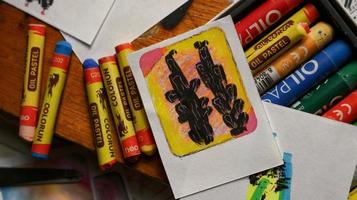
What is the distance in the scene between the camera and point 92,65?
1.70ft

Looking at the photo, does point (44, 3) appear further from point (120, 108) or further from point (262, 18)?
point (262, 18)

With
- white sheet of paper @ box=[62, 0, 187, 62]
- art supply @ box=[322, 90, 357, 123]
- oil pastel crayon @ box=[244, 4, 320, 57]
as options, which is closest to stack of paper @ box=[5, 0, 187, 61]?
white sheet of paper @ box=[62, 0, 187, 62]

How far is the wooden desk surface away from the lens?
1.72ft

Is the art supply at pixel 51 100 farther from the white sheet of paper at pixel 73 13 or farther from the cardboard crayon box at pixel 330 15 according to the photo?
the cardboard crayon box at pixel 330 15

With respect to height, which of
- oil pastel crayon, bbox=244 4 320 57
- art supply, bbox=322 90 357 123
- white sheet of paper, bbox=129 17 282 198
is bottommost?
white sheet of paper, bbox=129 17 282 198

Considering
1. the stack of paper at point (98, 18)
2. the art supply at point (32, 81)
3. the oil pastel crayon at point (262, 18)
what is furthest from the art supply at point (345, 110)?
the art supply at point (32, 81)

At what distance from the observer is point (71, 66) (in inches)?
21.0

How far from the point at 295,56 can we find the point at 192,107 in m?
0.13

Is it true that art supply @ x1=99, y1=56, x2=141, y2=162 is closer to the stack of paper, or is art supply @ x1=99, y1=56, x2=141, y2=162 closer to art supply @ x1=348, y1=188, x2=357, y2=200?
the stack of paper

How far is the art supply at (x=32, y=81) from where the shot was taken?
20.2 inches

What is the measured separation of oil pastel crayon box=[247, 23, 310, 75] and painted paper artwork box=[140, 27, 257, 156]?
2cm

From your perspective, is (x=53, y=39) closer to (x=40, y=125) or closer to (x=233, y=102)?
(x=40, y=125)

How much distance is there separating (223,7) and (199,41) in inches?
2.4

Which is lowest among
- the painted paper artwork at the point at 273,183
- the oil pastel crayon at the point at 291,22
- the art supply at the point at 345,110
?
the painted paper artwork at the point at 273,183
